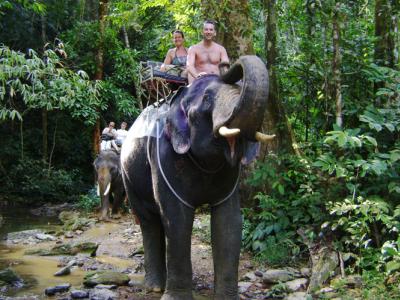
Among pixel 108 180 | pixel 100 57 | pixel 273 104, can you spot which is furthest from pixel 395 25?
pixel 100 57

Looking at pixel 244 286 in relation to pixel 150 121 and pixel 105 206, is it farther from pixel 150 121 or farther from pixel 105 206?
pixel 105 206

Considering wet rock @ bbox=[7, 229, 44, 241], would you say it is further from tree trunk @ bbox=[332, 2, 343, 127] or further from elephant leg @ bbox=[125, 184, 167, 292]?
tree trunk @ bbox=[332, 2, 343, 127]

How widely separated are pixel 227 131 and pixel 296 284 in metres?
2.56

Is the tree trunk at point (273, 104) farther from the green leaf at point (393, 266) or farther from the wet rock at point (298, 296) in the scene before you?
Answer: the green leaf at point (393, 266)

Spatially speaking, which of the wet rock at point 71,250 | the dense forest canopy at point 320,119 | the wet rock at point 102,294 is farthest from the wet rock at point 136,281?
the wet rock at point 71,250

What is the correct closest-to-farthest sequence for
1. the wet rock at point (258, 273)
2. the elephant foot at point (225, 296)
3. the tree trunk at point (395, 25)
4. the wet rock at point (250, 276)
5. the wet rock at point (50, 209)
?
the elephant foot at point (225, 296) → the wet rock at point (250, 276) → the wet rock at point (258, 273) → the tree trunk at point (395, 25) → the wet rock at point (50, 209)

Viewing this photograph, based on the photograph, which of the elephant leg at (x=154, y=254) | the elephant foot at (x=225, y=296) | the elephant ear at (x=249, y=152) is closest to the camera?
the elephant ear at (x=249, y=152)

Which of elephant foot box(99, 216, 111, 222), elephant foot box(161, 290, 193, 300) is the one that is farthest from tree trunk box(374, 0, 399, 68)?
elephant foot box(99, 216, 111, 222)

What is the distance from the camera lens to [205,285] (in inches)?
245

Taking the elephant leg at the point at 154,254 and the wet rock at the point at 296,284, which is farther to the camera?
the elephant leg at the point at 154,254

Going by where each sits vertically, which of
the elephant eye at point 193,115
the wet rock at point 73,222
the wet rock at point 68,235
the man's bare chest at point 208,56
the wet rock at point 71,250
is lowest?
the wet rock at point 68,235

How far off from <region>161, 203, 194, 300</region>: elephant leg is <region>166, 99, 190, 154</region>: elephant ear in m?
0.49

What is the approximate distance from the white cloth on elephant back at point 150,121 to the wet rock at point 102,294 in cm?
146

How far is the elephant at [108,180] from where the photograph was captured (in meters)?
13.5
